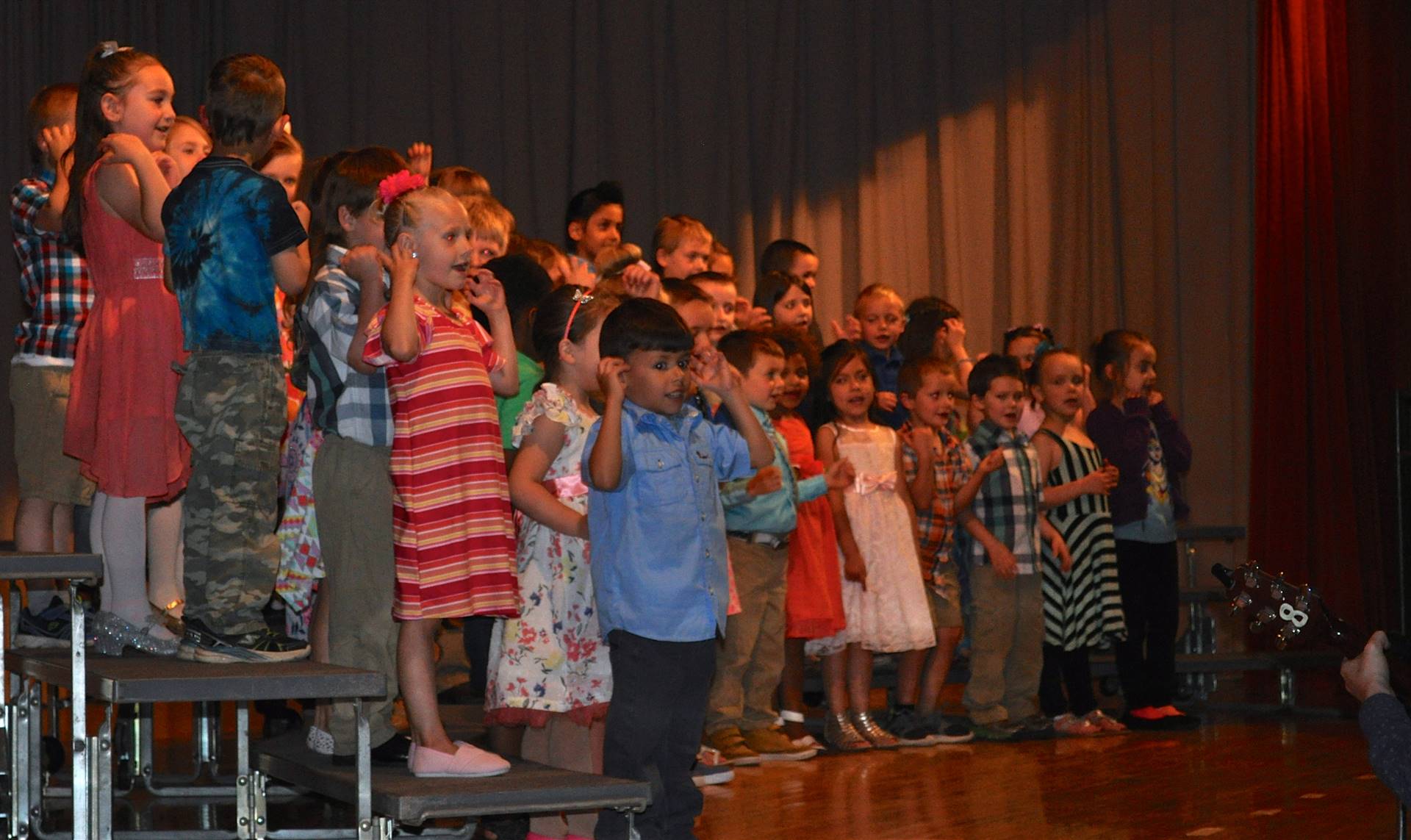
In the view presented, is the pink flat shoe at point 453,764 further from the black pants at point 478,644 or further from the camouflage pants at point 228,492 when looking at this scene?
the black pants at point 478,644

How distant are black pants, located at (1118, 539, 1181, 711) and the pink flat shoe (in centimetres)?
343

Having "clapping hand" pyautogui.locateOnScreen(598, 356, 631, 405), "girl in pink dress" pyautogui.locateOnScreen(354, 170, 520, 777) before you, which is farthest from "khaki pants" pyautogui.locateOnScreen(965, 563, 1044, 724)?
"girl in pink dress" pyautogui.locateOnScreen(354, 170, 520, 777)

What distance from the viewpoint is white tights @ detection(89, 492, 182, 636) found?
3.52 meters

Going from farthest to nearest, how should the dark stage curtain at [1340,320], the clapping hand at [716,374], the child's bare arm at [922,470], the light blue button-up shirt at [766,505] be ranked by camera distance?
the dark stage curtain at [1340,320] < the child's bare arm at [922,470] < the light blue button-up shirt at [766,505] < the clapping hand at [716,374]

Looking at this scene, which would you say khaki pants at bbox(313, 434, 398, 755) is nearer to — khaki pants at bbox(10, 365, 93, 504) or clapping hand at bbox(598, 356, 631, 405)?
clapping hand at bbox(598, 356, 631, 405)

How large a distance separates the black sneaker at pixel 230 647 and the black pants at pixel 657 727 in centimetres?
68

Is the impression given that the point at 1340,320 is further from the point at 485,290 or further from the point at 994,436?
the point at 485,290

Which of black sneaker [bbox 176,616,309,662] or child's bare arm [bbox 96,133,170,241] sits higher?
child's bare arm [bbox 96,133,170,241]

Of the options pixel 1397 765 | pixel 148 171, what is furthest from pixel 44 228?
pixel 1397 765

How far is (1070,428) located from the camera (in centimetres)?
606

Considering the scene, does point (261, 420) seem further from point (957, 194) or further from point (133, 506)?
point (957, 194)

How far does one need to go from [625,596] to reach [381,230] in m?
0.96

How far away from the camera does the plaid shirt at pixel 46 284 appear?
418 cm

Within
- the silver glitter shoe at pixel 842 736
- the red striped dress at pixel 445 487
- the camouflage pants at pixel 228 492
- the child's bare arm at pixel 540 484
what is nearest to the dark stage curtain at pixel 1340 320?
the silver glitter shoe at pixel 842 736
